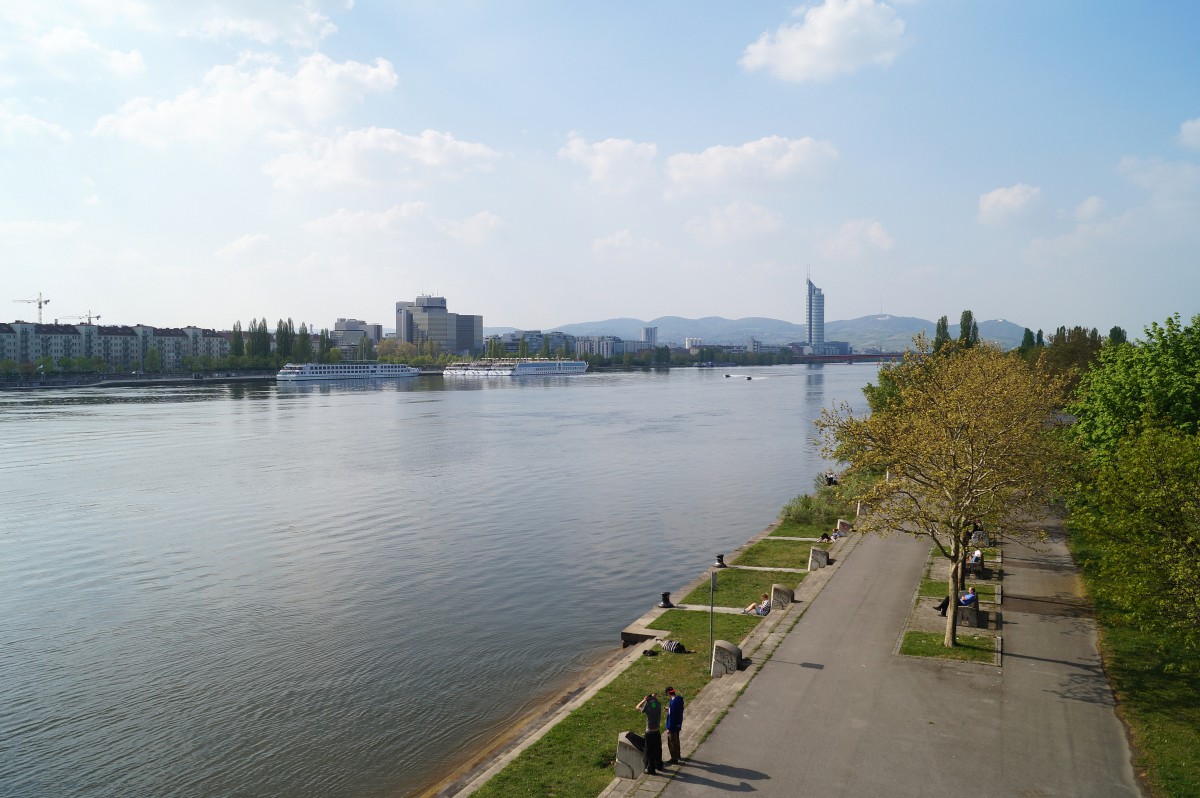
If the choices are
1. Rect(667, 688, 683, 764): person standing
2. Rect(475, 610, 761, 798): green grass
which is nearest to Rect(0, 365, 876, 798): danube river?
Rect(475, 610, 761, 798): green grass

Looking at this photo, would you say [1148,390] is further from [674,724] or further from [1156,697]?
[674,724]

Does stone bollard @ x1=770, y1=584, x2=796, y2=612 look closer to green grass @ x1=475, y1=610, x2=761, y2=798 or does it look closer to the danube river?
green grass @ x1=475, y1=610, x2=761, y2=798

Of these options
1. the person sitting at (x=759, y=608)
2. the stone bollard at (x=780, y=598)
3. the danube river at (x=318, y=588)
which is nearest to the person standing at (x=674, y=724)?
the danube river at (x=318, y=588)

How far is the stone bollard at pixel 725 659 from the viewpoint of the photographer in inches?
805

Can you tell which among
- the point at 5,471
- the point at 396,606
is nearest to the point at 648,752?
the point at 396,606

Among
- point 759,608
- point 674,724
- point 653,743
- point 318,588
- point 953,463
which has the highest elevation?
point 953,463

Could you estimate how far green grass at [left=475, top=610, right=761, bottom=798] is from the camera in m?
16.1


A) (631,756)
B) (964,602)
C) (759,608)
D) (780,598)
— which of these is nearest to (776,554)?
(759,608)

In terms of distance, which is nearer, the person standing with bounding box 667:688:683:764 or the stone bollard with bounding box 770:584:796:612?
the person standing with bounding box 667:688:683:764

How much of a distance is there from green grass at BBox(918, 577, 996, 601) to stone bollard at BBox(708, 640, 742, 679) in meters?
9.29

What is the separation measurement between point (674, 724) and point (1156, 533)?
11.8 m

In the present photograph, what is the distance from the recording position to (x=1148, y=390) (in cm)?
3022

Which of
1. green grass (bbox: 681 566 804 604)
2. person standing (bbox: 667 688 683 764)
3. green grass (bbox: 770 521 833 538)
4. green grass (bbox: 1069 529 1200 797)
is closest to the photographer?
green grass (bbox: 1069 529 1200 797)

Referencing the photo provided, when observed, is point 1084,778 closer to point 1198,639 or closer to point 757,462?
point 1198,639
